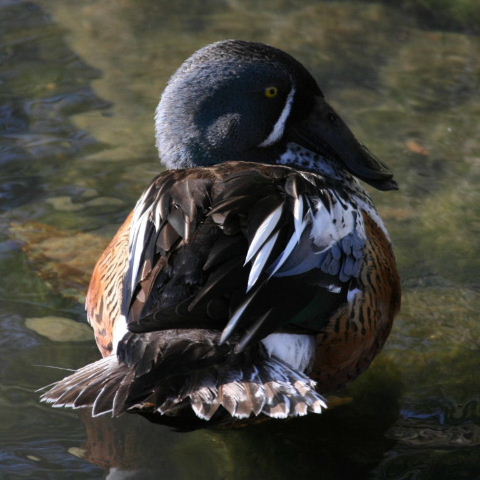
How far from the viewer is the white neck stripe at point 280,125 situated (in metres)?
5.23

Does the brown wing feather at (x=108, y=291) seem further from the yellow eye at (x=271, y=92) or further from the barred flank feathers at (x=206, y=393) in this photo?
the yellow eye at (x=271, y=92)

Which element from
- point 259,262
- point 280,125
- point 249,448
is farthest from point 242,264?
point 280,125

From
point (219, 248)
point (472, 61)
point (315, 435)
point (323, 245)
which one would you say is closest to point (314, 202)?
point (323, 245)

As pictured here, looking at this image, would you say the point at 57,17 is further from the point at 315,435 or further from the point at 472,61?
the point at 315,435

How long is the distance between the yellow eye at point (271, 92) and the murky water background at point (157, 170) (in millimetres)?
1489

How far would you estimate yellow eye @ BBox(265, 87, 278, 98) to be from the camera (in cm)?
511

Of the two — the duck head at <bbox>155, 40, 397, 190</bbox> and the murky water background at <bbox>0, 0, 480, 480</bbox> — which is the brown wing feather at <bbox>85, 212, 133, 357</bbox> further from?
the duck head at <bbox>155, 40, 397, 190</bbox>

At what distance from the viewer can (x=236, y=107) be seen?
16.7 ft

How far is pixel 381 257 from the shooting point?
192 inches

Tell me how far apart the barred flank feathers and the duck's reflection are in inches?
24.1

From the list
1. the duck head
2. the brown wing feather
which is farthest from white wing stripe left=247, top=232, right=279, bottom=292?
the duck head

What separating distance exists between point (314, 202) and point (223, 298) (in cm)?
79

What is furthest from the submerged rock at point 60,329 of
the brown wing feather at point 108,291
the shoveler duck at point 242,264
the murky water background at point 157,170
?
the shoveler duck at point 242,264

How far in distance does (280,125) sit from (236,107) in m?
0.30
